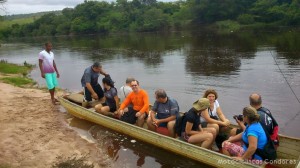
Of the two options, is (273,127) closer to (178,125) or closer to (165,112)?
(178,125)

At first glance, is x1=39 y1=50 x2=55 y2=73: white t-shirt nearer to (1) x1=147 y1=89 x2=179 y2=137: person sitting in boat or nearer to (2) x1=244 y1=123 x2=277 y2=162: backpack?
(1) x1=147 y1=89 x2=179 y2=137: person sitting in boat

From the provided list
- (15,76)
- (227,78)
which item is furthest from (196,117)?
(15,76)

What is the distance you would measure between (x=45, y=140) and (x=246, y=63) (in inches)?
619

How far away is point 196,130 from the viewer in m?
6.90

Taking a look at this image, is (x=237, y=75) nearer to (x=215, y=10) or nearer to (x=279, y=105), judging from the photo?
(x=279, y=105)

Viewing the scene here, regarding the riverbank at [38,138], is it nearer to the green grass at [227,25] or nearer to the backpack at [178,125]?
the backpack at [178,125]

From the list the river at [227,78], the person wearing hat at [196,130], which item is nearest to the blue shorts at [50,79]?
the river at [227,78]

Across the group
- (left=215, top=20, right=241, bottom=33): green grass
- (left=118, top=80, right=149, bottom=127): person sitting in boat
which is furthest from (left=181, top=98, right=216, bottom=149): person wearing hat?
(left=215, top=20, right=241, bottom=33): green grass

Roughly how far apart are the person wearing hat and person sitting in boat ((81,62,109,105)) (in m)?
A: 3.68

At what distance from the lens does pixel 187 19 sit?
73.1m

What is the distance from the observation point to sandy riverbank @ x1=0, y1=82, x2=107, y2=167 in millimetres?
7336

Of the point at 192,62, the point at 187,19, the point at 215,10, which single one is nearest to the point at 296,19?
the point at 215,10

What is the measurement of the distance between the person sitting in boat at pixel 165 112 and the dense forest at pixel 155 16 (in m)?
48.9

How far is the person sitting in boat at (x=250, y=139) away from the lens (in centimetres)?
534
